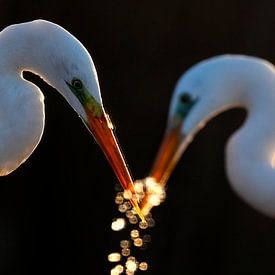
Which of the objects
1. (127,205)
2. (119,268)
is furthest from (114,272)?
(127,205)

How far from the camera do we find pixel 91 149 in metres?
5.32

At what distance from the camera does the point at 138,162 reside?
17.0ft

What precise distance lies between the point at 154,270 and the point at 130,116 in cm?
78

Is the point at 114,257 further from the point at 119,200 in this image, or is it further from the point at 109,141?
the point at 109,141

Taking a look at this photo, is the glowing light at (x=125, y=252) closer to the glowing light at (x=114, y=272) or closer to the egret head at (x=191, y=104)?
the glowing light at (x=114, y=272)

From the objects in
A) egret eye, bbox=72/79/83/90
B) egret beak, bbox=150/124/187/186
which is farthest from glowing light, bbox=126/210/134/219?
egret eye, bbox=72/79/83/90

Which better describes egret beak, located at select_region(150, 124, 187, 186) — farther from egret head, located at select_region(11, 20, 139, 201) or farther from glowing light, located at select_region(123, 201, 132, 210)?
glowing light, located at select_region(123, 201, 132, 210)

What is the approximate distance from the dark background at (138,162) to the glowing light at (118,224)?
5 cm

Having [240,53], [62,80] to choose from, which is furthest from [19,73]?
[240,53]

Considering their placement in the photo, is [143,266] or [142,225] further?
[142,225]

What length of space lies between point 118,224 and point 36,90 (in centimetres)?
241

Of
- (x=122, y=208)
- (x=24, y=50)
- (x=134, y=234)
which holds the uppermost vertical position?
(x=122, y=208)

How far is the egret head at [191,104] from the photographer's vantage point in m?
2.90

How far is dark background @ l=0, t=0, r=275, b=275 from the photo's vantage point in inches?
199
